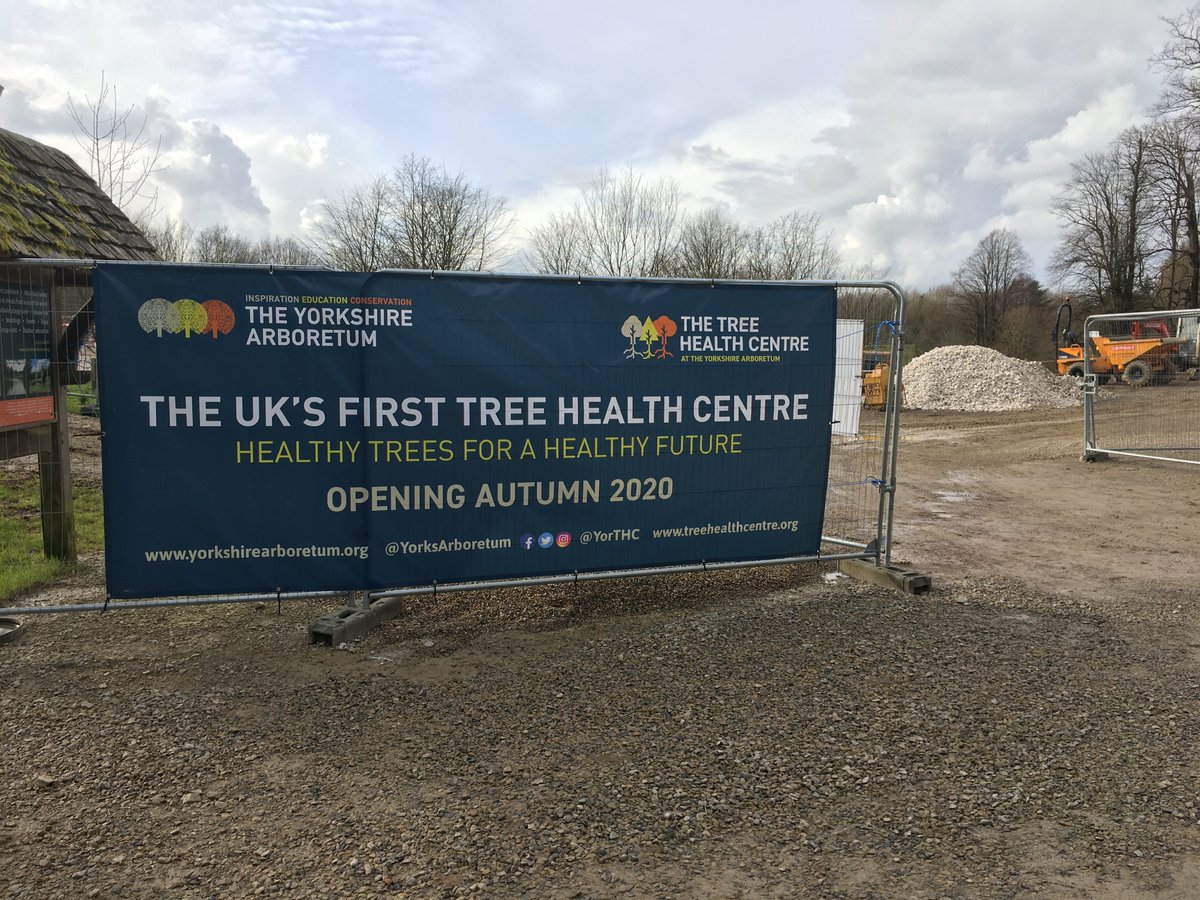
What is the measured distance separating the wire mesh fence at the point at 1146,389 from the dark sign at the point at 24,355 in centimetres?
1363

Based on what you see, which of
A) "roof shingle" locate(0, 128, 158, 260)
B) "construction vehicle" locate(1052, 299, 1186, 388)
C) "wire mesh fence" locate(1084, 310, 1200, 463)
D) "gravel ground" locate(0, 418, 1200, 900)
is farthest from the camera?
"construction vehicle" locate(1052, 299, 1186, 388)

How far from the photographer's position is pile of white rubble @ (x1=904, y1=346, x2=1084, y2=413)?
2892cm

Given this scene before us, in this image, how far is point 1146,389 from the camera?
941 inches

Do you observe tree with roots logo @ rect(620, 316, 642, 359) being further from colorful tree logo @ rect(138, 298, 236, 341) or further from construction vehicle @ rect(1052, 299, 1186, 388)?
construction vehicle @ rect(1052, 299, 1186, 388)

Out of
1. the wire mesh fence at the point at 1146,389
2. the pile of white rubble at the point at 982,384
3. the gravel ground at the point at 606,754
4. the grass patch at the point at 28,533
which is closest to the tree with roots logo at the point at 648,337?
the gravel ground at the point at 606,754

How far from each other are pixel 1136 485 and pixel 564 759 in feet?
38.1

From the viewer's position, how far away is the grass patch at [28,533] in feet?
21.3

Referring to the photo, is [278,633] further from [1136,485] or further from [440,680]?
[1136,485]

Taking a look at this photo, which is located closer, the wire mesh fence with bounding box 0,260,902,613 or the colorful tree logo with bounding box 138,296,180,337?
the colorful tree logo with bounding box 138,296,180,337

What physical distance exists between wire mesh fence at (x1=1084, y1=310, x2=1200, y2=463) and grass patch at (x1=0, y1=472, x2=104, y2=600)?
46.0 ft

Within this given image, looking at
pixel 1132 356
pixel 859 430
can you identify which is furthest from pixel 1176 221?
pixel 859 430

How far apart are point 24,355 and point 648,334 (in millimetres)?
4523

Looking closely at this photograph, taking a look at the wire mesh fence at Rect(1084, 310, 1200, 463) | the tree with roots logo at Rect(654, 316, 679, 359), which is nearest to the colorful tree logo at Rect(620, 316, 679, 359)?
the tree with roots logo at Rect(654, 316, 679, 359)

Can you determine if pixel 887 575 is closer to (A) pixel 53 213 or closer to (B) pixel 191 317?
(B) pixel 191 317
